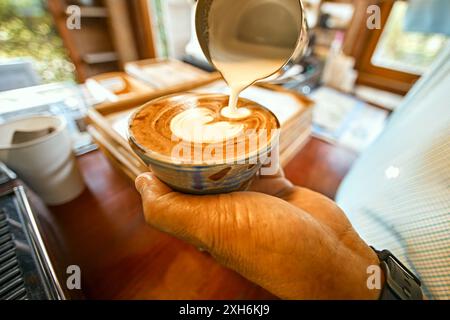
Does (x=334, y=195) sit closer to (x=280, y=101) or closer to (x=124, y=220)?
(x=280, y=101)

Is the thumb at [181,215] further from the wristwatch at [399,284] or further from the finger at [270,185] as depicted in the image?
the wristwatch at [399,284]

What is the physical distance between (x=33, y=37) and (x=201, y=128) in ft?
9.09

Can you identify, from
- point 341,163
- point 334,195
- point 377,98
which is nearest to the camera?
point 334,195

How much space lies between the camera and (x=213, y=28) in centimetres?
75

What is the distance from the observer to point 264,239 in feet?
1.91

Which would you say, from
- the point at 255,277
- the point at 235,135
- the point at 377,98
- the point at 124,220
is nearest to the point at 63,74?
the point at 124,220

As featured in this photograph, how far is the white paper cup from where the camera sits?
920mm

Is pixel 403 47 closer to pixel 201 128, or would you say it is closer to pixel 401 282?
pixel 401 282

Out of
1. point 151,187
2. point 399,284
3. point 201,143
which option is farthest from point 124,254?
point 399,284

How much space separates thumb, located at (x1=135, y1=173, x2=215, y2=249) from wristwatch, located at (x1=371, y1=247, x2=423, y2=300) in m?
0.57

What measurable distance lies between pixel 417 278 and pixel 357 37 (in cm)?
318

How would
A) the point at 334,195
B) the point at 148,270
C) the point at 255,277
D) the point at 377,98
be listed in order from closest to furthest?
the point at 255,277 < the point at 148,270 < the point at 334,195 < the point at 377,98
